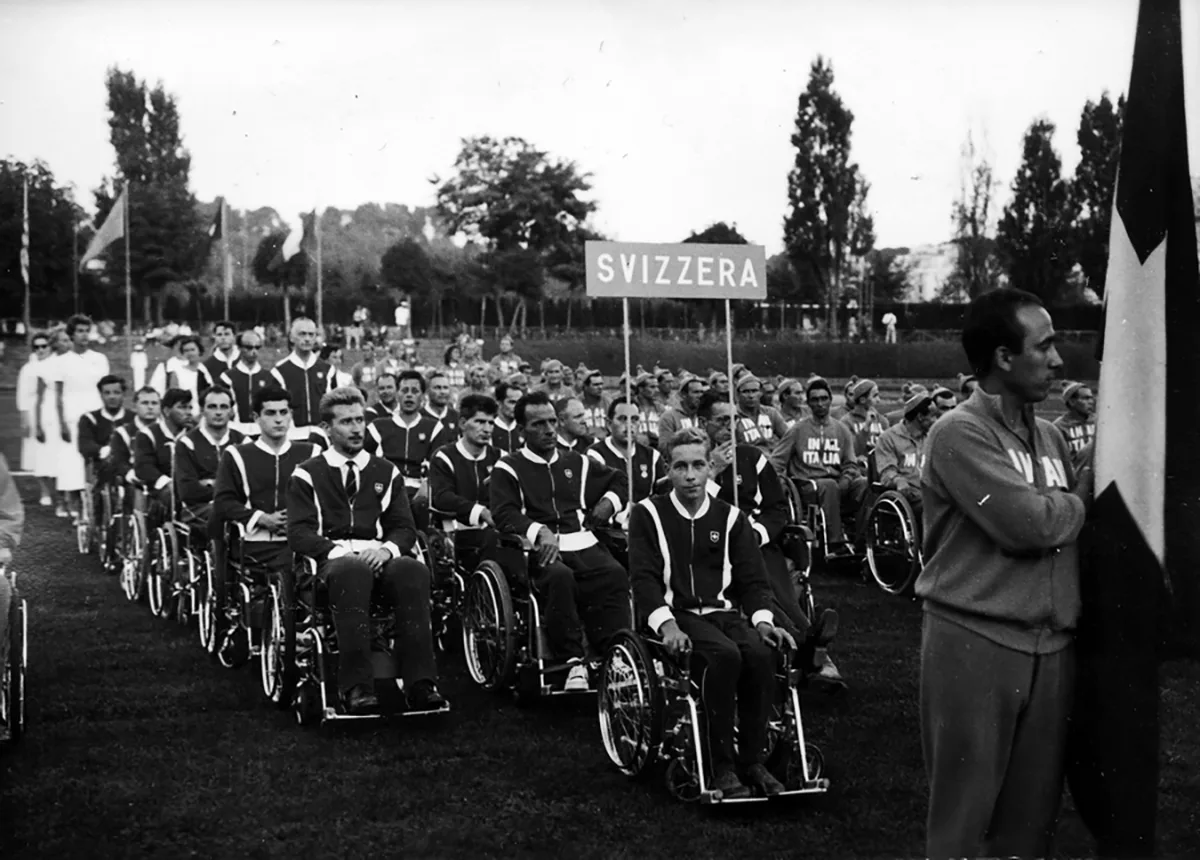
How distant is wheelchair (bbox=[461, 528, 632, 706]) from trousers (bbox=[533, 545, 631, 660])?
6cm

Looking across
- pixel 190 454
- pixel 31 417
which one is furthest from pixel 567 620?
pixel 31 417

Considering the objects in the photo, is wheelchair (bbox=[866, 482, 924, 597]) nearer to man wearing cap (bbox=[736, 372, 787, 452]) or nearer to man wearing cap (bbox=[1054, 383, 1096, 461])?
man wearing cap (bbox=[736, 372, 787, 452])

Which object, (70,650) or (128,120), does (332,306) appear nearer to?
(128,120)

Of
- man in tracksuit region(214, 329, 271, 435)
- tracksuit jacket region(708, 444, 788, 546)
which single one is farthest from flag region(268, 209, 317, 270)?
tracksuit jacket region(708, 444, 788, 546)

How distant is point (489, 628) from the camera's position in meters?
6.80

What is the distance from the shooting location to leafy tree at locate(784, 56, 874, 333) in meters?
25.3

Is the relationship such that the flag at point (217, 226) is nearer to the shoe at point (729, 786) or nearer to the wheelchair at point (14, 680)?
the wheelchair at point (14, 680)

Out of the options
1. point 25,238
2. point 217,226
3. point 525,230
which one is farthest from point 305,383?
point 525,230

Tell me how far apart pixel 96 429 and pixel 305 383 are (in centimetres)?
217

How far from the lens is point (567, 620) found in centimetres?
655

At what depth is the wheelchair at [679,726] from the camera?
16.1ft

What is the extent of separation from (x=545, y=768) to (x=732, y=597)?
997 mm

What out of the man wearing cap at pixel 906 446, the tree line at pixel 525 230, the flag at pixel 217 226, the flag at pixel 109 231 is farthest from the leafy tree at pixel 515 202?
the man wearing cap at pixel 906 446

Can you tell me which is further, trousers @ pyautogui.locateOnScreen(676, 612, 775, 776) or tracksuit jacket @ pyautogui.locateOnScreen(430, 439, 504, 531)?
tracksuit jacket @ pyautogui.locateOnScreen(430, 439, 504, 531)
